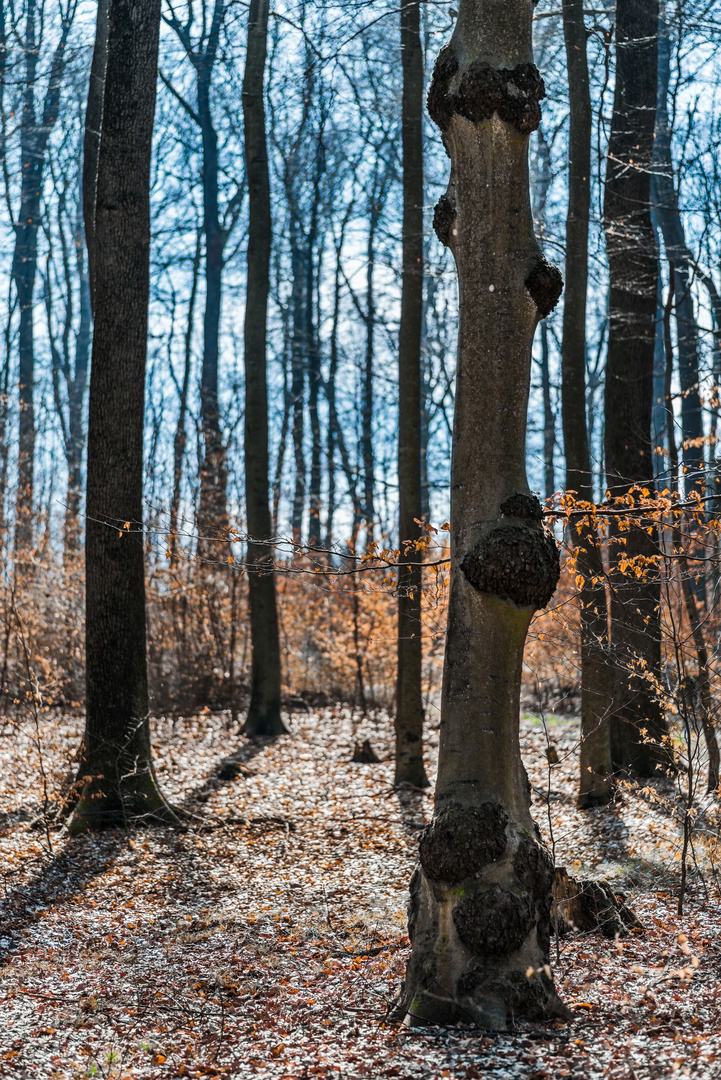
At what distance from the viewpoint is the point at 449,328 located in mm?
19906

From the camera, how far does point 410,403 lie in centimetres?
927

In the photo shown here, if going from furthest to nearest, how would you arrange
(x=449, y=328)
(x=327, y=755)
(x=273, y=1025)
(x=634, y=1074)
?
1. (x=449, y=328)
2. (x=327, y=755)
3. (x=273, y=1025)
4. (x=634, y=1074)

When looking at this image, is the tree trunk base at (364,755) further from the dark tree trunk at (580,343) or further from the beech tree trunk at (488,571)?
the beech tree trunk at (488,571)

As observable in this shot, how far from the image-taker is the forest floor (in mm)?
3295

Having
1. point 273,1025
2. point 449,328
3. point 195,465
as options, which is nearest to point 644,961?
point 273,1025

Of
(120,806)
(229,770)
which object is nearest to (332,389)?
(229,770)

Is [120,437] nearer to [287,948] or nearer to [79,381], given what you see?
[287,948]

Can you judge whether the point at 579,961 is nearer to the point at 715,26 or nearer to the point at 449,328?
the point at 715,26

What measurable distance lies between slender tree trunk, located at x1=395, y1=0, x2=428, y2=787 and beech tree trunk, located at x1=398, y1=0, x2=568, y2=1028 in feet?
17.0

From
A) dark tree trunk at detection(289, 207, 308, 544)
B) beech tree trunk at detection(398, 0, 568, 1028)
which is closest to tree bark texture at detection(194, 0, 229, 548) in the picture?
dark tree trunk at detection(289, 207, 308, 544)

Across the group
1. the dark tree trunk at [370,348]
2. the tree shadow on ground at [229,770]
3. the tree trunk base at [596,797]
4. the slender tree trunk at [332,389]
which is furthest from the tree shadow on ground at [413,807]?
the slender tree trunk at [332,389]

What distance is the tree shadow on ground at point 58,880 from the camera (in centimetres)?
527

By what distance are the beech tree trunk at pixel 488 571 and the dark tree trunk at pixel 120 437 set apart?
4316mm

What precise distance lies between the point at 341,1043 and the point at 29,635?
10.5 metres
